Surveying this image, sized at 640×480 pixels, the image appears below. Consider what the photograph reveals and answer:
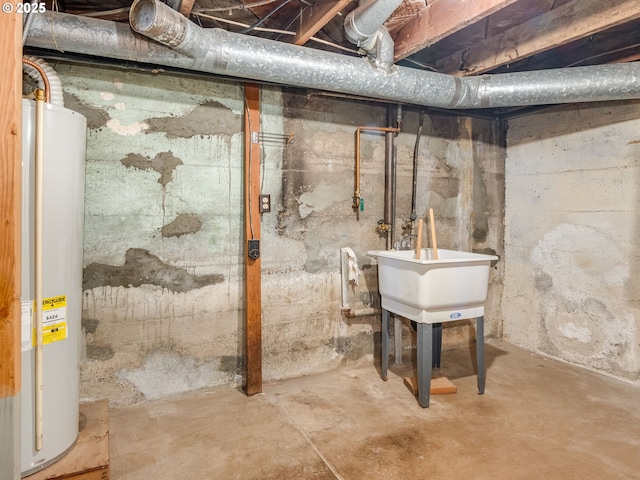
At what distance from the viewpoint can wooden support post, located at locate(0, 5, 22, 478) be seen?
1034 millimetres

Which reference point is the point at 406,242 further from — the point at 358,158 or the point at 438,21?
the point at 438,21

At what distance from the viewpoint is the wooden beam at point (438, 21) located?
1.82 metres

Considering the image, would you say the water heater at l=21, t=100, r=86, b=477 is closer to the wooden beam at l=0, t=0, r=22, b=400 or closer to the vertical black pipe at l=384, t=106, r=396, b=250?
the wooden beam at l=0, t=0, r=22, b=400


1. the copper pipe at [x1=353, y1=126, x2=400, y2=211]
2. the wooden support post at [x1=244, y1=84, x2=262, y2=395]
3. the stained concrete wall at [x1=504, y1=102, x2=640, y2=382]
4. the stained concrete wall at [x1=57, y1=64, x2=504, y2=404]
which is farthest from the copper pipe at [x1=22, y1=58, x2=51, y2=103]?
the stained concrete wall at [x1=504, y1=102, x2=640, y2=382]

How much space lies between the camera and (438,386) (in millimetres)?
2488

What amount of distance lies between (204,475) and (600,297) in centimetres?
286

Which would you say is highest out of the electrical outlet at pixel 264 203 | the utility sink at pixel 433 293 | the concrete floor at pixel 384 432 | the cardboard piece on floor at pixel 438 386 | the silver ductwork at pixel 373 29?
the silver ductwork at pixel 373 29

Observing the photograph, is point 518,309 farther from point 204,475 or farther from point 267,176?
point 204,475

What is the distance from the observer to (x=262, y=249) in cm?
257

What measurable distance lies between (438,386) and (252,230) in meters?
1.57

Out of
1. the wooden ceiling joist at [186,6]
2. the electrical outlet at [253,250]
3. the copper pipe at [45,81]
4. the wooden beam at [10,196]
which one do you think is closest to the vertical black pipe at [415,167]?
the electrical outlet at [253,250]

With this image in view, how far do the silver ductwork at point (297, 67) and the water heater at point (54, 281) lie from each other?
0.52m

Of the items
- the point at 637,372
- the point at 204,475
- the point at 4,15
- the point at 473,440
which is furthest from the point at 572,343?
the point at 4,15

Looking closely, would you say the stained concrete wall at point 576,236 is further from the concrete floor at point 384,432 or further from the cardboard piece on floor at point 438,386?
the cardboard piece on floor at point 438,386
